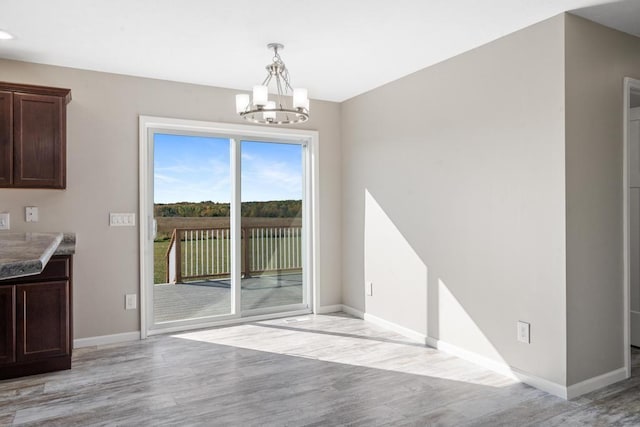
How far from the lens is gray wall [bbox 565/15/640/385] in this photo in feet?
9.27

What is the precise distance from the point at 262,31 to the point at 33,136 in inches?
79.2

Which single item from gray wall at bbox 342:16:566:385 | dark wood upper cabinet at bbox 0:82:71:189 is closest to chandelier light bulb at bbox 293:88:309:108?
gray wall at bbox 342:16:566:385

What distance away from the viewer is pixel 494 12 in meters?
2.78

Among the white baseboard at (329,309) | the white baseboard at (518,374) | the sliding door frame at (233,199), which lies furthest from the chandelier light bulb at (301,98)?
the white baseboard at (329,309)

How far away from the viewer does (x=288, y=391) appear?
2947mm

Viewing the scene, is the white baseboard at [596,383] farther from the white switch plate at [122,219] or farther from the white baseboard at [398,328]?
the white switch plate at [122,219]

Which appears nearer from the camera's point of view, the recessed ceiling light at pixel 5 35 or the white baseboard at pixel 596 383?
the white baseboard at pixel 596 383

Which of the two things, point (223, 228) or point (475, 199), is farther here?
point (223, 228)

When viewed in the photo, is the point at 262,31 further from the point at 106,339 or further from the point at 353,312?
the point at 353,312

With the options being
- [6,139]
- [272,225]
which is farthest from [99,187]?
[272,225]

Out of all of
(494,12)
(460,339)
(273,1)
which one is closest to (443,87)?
(494,12)

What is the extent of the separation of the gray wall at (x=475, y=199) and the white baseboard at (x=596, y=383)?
113 millimetres

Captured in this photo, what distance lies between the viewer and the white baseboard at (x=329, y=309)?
199 inches

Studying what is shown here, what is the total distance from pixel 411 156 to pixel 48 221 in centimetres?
325
